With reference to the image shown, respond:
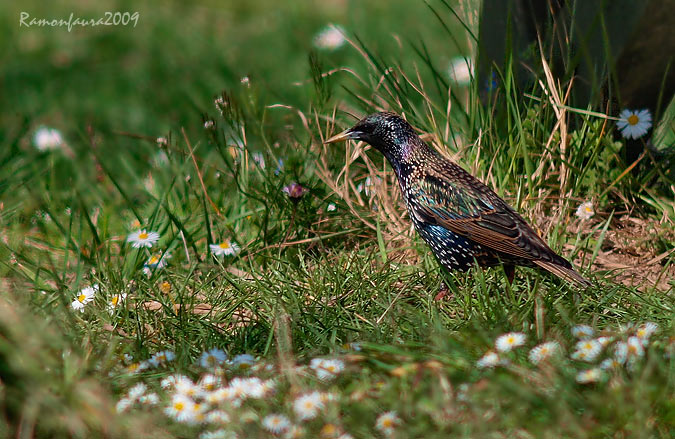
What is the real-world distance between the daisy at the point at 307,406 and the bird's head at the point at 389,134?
5.05ft

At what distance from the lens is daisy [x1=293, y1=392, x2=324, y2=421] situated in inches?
87.1

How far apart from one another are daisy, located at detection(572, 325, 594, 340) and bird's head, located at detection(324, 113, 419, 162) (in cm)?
126

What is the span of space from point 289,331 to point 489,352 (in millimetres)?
803

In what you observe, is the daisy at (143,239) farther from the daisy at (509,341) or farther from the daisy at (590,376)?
the daisy at (590,376)

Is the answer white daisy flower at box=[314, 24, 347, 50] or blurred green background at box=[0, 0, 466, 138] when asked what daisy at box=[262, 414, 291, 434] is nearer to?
blurred green background at box=[0, 0, 466, 138]

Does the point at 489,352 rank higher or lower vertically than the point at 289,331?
lower

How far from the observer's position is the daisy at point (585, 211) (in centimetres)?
365

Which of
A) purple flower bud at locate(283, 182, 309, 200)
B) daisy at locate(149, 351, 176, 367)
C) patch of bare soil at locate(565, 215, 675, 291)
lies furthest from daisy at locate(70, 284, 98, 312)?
patch of bare soil at locate(565, 215, 675, 291)

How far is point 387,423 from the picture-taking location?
2.18 m

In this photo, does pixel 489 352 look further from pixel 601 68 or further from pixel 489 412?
pixel 601 68

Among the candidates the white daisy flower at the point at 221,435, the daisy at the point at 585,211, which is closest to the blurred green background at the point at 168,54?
the daisy at the point at 585,211

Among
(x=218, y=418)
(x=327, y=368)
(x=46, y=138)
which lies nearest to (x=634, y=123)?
(x=327, y=368)

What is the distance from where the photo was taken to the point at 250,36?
8.02 metres

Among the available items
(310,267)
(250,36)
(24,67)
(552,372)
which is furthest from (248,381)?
(250,36)
